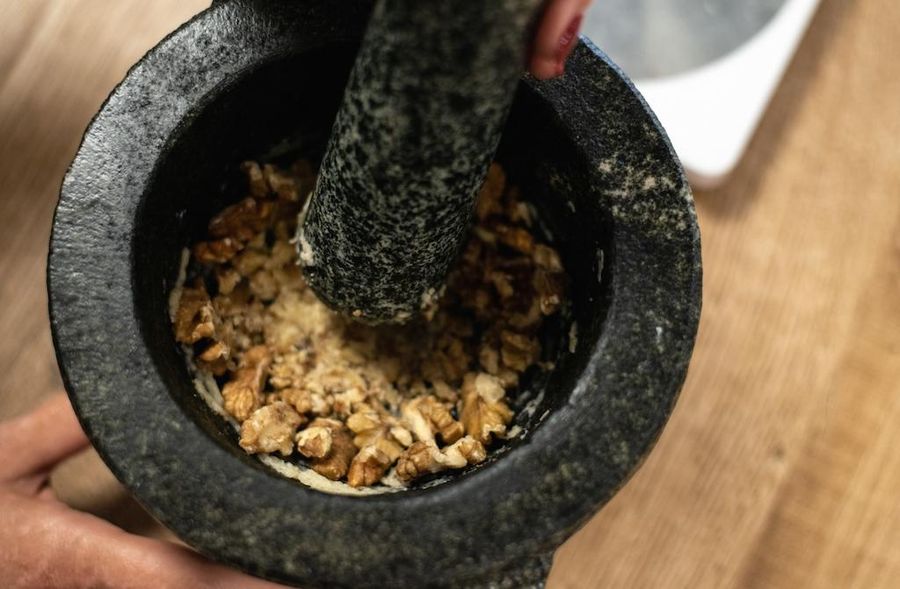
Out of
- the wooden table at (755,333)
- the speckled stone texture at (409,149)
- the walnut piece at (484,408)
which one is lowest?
the wooden table at (755,333)

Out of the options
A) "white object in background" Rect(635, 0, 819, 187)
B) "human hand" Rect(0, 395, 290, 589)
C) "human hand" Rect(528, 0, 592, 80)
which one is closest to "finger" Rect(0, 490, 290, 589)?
"human hand" Rect(0, 395, 290, 589)

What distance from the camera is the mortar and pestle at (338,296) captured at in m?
0.54

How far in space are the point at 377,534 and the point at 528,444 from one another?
0.11 meters

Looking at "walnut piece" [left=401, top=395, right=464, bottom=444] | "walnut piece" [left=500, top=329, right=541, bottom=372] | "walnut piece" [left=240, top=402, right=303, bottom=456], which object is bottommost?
"walnut piece" [left=401, top=395, right=464, bottom=444]

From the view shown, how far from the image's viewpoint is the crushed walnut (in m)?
0.67

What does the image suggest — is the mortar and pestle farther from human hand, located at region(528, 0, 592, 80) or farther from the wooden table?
the wooden table

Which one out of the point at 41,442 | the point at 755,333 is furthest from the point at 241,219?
the point at 755,333

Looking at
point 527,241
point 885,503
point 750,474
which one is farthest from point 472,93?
point 885,503

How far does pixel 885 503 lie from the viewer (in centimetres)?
95

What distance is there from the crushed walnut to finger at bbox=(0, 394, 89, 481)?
0.73 ft

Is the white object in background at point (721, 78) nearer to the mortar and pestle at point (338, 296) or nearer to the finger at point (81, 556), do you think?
the mortar and pestle at point (338, 296)

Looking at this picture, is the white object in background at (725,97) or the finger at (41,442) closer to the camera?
Answer: the finger at (41,442)

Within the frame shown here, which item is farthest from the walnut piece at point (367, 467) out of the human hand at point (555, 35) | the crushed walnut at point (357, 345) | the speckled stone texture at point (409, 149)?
the human hand at point (555, 35)

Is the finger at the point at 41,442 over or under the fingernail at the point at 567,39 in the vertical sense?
under
